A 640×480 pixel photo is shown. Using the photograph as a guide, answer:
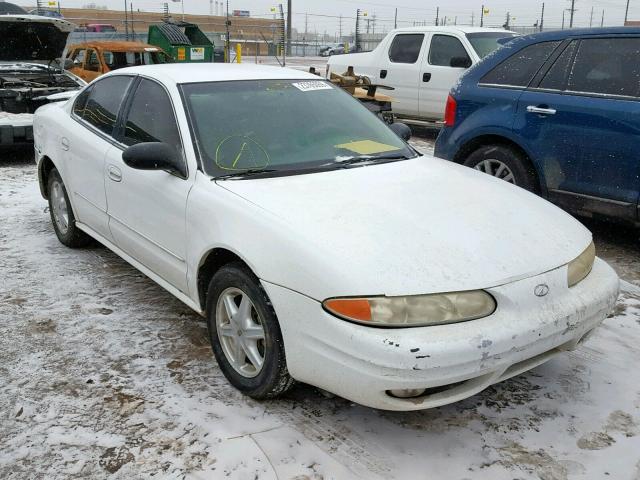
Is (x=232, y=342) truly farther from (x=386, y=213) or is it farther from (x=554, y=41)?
(x=554, y=41)

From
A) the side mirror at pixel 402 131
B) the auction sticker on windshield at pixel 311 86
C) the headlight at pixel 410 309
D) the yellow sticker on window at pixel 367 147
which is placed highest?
the auction sticker on windshield at pixel 311 86

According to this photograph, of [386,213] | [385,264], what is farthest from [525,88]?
[385,264]

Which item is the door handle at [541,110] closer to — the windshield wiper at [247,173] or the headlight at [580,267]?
the headlight at [580,267]

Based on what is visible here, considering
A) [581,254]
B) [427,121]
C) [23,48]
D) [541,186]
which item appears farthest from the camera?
[427,121]

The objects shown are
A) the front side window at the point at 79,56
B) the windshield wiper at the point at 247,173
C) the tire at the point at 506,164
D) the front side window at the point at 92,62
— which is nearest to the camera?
the windshield wiper at the point at 247,173

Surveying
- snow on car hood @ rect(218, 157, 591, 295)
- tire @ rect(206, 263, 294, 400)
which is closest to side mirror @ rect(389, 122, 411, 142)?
snow on car hood @ rect(218, 157, 591, 295)

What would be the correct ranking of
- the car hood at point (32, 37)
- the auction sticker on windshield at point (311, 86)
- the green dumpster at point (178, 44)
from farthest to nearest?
the green dumpster at point (178, 44) → the car hood at point (32, 37) → the auction sticker on windshield at point (311, 86)

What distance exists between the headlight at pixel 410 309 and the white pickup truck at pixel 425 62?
24.2ft

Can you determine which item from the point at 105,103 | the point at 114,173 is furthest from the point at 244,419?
the point at 105,103

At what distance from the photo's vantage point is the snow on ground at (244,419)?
244cm

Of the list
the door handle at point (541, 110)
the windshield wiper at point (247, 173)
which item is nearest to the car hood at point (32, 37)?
the door handle at point (541, 110)

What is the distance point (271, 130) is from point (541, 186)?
8.64 ft

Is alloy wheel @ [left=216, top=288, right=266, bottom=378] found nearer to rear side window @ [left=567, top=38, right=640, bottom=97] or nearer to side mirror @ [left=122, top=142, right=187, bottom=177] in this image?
side mirror @ [left=122, top=142, right=187, bottom=177]

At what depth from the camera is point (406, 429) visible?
2.69 metres
